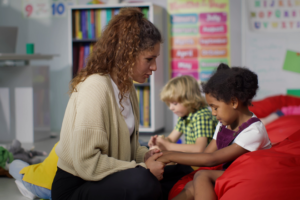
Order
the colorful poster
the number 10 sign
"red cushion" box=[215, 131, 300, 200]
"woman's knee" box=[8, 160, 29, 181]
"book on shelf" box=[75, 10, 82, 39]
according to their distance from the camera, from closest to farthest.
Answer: "red cushion" box=[215, 131, 300, 200] → "woman's knee" box=[8, 160, 29, 181] → the colorful poster → "book on shelf" box=[75, 10, 82, 39] → the number 10 sign

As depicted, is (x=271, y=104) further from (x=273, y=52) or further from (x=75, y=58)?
(x=75, y=58)

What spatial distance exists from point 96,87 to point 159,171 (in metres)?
0.37

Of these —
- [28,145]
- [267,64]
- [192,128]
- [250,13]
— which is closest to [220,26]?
[250,13]

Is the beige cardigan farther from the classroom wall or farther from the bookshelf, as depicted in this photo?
the classroom wall

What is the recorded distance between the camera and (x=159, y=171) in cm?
114

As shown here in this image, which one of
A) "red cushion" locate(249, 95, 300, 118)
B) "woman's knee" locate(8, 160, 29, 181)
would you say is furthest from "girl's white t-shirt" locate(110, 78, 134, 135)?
"red cushion" locate(249, 95, 300, 118)

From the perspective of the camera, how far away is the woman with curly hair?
1046 millimetres

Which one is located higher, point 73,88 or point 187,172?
point 73,88

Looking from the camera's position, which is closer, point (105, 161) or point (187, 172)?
point (105, 161)

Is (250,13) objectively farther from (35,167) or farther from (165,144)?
(35,167)

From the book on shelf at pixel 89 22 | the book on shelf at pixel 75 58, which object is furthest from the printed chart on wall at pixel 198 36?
the book on shelf at pixel 75 58

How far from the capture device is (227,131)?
1.34 metres

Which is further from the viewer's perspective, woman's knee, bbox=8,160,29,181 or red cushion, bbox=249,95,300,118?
red cushion, bbox=249,95,300,118

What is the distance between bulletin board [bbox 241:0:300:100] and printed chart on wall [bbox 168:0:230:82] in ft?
0.75
